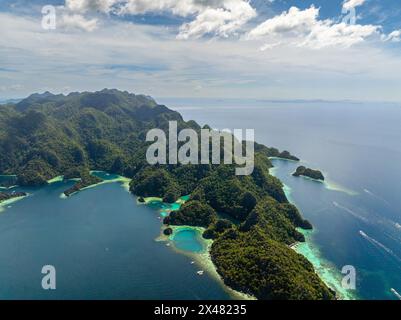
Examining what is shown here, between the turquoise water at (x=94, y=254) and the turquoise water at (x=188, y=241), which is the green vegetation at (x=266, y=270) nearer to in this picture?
the turquoise water at (x=94, y=254)

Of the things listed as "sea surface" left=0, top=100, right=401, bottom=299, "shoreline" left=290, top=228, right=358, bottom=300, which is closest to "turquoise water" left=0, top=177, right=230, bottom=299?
"sea surface" left=0, top=100, right=401, bottom=299

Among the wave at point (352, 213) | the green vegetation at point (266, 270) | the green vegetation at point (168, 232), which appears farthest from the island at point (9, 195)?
the wave at point (352, 213)

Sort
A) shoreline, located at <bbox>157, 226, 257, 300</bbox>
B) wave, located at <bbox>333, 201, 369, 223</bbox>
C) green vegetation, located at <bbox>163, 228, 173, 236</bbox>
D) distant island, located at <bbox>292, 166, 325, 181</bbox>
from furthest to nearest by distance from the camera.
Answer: distant island, located at <bbox>292, 166, 325, 181</bbox> → wave, located at <bbox>333, 201, 369, 223</bbox> → green vegetation, located at <bbox>163, 228, 173, 236</bbox> → shoreline, located at <bbox>157, 226, 257, 300</bbox>

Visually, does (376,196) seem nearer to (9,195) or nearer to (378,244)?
(378,244)

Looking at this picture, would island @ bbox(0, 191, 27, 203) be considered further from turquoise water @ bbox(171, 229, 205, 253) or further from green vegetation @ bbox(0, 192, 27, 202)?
turquoise water @ bbox(171, 229, 205, 253)
